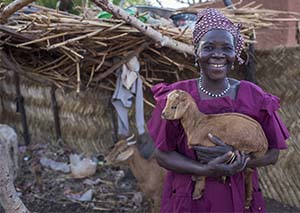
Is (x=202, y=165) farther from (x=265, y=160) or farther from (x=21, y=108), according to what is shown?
(x=21, y=108)

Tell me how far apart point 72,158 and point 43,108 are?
3.89 ft

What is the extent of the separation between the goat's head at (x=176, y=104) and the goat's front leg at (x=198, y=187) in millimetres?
253

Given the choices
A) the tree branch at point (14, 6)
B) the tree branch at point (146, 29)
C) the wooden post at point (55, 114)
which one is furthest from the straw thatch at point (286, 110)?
the wooden post at point (55, 114)

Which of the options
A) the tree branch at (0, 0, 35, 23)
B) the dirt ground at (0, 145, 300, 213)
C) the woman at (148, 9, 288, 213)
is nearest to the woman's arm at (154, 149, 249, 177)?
the woman at (148, 9, 288, 213)

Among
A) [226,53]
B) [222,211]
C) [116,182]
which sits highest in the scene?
[226,53]

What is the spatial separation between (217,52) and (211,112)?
0.24 metres

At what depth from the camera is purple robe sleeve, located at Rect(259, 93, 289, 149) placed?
1.78 m

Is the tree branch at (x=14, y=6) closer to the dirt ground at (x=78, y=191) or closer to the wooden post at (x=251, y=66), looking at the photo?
the dirt ground at (x=78, y=191)

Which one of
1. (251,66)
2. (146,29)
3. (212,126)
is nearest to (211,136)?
(212,126)

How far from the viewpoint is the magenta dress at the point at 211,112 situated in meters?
1.79

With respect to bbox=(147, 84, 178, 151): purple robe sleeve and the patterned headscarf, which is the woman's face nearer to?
the patterned headscarf

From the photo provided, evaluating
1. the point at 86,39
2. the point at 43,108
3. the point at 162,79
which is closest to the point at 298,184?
the point at 162,79

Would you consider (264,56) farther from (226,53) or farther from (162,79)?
(226,53)

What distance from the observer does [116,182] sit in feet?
17.2
